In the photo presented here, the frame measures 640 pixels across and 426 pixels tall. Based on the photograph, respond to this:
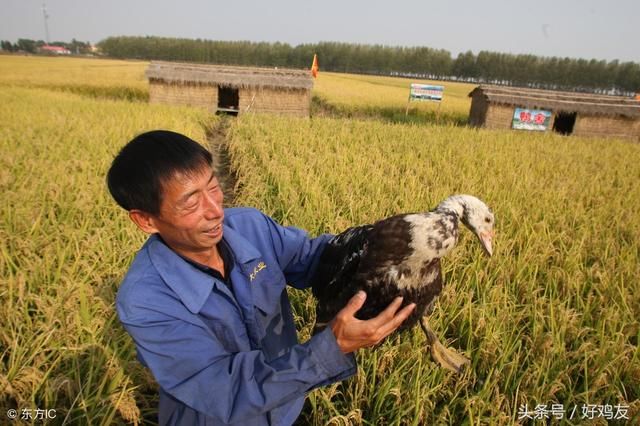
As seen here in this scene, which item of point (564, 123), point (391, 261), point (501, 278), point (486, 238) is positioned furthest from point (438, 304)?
point (564, 123)

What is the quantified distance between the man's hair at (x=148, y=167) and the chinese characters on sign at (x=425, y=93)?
13.9m

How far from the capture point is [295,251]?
1.51 metres

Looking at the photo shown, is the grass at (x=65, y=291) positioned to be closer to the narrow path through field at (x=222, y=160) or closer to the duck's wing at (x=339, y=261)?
the duck's wing at (x=339, y=261)

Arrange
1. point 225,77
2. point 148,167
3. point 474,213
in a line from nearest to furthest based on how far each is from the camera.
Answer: point 148,167 → point 474,213 → point 225,77

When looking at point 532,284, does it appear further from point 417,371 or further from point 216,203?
point 216,203

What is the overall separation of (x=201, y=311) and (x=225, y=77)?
14201 mm

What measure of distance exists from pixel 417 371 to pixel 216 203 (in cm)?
127

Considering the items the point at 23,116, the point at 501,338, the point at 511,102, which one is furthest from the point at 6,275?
the point at 511,102

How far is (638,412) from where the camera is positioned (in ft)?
5.02

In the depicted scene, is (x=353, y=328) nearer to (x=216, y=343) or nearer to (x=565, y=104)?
(x=216, y=343)

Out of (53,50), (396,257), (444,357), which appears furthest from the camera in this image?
(53,50)

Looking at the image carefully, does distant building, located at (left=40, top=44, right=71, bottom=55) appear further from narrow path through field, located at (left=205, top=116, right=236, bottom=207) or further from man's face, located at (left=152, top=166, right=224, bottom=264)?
man's face, located at (left=152, top=166, right=224, bottom=264)

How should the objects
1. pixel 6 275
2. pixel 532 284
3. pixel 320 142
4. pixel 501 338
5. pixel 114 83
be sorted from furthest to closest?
pixel 114 83, pixel 320 142, pixel 532 284, pixel 6 275, pixel 501 338

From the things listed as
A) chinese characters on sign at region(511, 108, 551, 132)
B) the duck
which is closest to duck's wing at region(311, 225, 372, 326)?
the duck
